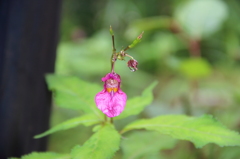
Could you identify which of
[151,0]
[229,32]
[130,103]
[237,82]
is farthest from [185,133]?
[151,0]

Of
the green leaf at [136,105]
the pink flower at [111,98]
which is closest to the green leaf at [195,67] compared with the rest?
the green leaf at [136,105]

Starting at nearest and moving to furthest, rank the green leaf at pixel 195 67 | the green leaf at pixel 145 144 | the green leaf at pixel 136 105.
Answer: the green leaf at pixel 136 105 < the green leaf at pixel 145 144 < the green leaf at pixel 195 67

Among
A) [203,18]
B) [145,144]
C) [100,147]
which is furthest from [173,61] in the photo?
[100,147]

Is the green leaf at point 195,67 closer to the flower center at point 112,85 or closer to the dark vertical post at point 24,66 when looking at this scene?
the dark vertical post at point 24,66

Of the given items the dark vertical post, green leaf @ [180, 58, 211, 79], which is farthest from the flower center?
green leaf @ [180, 58, 211, 79]

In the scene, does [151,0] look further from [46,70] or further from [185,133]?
[185,133]

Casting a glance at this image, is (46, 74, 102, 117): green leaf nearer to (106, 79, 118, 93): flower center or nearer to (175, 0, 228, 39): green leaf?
(106, 79, 118, 93): flower center

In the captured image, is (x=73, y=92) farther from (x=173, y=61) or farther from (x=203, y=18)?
(x=203, y=18)
